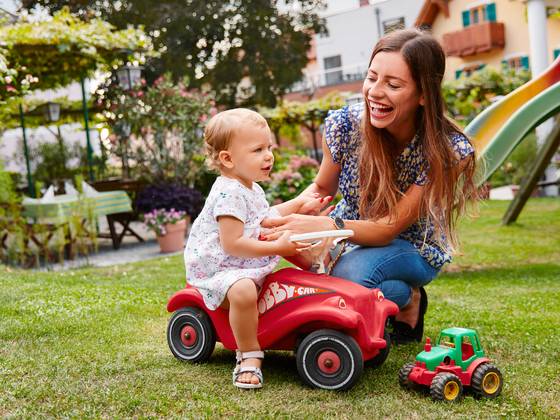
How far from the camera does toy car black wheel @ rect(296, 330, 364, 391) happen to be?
2.69m

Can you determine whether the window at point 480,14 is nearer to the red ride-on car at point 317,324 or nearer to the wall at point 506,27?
the wall at point 506,27

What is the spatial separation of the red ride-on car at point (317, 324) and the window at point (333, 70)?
2797cm

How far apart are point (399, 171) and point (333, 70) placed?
2790cm

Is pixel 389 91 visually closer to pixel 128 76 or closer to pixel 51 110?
pixel 128 76

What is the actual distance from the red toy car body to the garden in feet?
0.33

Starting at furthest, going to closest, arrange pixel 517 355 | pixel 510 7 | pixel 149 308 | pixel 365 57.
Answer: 1. pixel 365 57
2. pixel 510 7
3. pixel 149 308
4. pixel 517 355

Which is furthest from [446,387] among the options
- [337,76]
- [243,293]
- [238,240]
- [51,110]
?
[337,76]

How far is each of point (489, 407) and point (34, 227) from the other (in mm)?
6798

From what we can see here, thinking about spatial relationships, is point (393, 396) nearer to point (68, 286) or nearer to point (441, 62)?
point (441, 62)

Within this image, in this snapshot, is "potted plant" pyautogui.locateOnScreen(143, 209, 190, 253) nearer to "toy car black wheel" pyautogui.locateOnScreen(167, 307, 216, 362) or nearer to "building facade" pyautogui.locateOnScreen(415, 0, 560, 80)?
"toy car black wheel" pyautogui.locateOnScreen(167, 307, 216, 362)

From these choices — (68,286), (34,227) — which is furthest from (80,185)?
(68,286)

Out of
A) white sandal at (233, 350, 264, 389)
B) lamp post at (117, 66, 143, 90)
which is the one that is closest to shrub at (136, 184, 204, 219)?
lamp post at (117, 66, 143, 90)

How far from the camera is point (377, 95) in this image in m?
3.08

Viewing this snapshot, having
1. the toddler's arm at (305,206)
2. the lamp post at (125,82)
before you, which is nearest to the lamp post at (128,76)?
the lamp post at (125,82)
